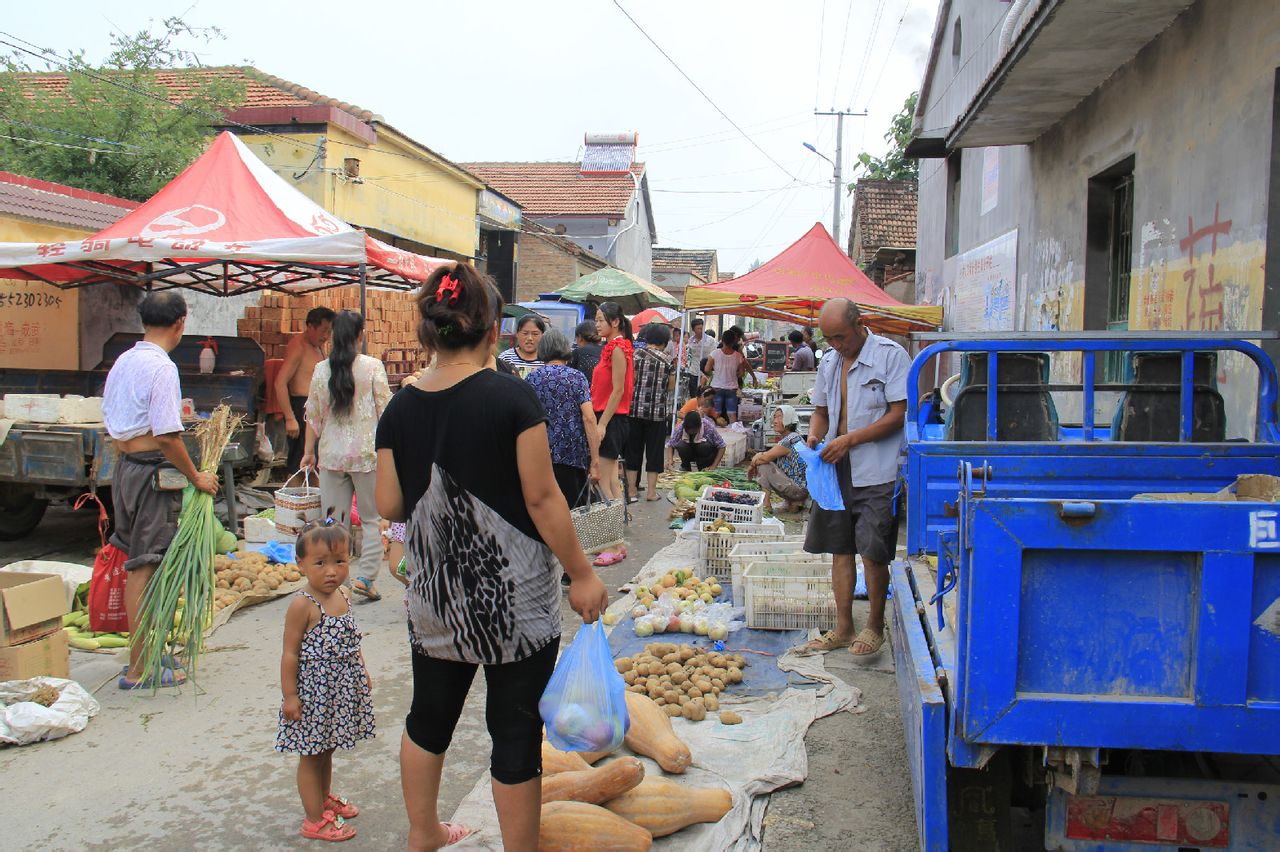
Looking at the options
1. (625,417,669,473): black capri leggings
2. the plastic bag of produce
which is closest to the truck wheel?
the plastic bag of produce

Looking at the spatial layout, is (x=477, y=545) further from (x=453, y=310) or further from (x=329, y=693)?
(x=329, y=693)

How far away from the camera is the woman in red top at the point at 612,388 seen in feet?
27.4

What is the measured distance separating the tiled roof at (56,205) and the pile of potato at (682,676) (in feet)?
32.5

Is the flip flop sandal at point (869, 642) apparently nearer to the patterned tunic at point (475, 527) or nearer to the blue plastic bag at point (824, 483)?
the blue plastic bag at point (824, 483)

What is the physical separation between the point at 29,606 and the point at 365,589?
225cm

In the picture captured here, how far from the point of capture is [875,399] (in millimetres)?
5238

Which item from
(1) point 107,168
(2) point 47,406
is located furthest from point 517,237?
(2) point 47,406

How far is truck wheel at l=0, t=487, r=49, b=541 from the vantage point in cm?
838

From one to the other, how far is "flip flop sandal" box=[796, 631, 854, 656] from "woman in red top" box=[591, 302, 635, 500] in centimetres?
313

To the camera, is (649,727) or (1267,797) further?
(649,727)

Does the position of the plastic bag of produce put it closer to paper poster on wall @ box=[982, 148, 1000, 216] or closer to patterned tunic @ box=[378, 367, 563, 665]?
patterned tunic @ box=[378, 367, 563, 665]

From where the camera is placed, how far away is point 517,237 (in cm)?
3044

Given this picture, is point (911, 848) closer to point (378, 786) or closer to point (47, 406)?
point (378, 786)

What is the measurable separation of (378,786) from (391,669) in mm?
1463
